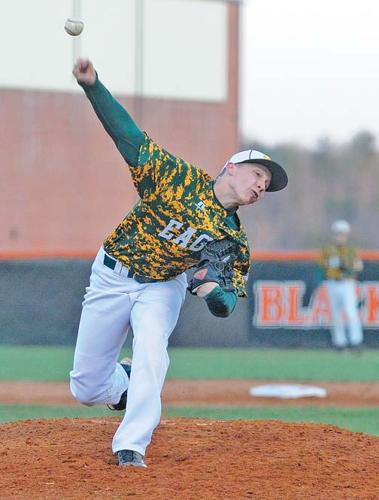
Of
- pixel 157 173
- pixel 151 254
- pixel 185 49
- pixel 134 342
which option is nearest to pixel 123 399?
pixel 134 342

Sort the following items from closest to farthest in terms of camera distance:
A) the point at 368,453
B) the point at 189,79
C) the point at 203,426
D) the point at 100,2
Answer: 1. the point at 368,453
2. the point at 203,426
3. the point at 100,2
4. the point at 189,79

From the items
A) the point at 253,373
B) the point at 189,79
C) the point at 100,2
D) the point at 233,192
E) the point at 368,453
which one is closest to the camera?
the point at 233,192

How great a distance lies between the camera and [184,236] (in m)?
5.23

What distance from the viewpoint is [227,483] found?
4816 mm

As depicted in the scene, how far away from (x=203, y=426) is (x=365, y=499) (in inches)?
72.1

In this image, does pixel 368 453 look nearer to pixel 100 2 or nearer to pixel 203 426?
Result: pixel 203 426

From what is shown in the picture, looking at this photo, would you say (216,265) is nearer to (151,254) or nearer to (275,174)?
(151,254)

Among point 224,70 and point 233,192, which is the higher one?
point 224,70

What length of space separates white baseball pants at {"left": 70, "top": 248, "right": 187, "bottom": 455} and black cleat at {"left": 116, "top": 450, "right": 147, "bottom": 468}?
0.03 metres

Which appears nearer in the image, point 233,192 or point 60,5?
point 233,192

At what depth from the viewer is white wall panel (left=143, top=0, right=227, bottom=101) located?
14.1 meters

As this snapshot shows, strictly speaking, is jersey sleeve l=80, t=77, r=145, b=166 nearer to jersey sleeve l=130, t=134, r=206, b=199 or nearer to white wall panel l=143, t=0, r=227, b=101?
jersey sleeve l=130, t=134, r=206, b=199

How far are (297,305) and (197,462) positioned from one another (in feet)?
31.5

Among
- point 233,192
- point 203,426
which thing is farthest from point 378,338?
point 233,192
